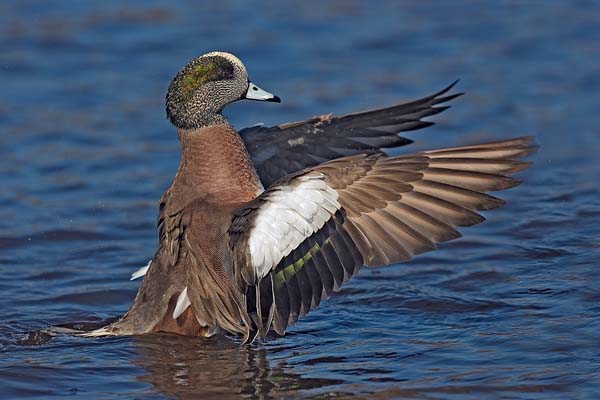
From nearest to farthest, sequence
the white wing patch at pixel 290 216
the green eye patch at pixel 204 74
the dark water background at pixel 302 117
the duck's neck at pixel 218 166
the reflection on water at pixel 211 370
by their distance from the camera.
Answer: the white wing patch at pixel 290 216, the reflection on water at pixel 211 370, the dark water background at pixel 302 117, the duck's neck at pixel 218 166, the green eye patch at pixel 204 74

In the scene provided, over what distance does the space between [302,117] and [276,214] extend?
4569 millimetres

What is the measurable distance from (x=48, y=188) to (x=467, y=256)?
3171mm

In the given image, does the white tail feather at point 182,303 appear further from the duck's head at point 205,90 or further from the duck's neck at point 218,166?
the duck's head at point 205,90

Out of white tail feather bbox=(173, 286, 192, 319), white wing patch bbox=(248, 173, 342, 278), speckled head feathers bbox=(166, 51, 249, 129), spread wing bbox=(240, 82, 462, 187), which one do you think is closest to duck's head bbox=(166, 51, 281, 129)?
speckled head feathers bbox=(166, 51, 249, 129)

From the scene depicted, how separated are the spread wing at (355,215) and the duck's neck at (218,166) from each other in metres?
0.56

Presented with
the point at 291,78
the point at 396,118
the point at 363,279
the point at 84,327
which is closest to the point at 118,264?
the point at 84,327

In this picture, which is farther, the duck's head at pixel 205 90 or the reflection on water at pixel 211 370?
the duck's head at pixel 205 90

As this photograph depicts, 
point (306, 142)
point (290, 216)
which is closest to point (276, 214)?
point (290, 216)

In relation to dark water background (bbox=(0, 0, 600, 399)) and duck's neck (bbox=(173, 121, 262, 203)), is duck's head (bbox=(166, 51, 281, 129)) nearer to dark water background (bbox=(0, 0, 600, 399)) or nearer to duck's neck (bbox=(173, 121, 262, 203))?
duck's neck (bbox=(173, 121, 262, 203))

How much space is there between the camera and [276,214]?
606 centimetres

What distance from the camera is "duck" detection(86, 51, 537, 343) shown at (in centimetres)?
606

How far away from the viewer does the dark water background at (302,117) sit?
6355 mm

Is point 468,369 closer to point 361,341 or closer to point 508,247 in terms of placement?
point 361,341

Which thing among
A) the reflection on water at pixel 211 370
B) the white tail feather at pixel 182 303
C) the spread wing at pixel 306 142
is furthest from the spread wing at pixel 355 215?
the spread wing at pixel 306 142
